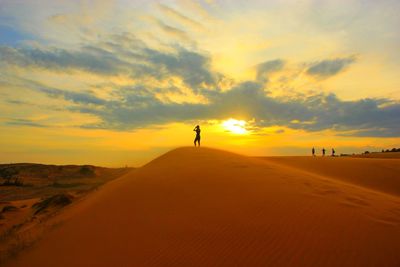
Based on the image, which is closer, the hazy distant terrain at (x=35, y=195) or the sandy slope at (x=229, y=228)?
the sandy slope at (x=229, y=228)

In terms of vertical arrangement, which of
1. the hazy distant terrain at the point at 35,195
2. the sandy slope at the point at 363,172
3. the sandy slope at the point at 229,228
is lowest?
the hazy distant terrain at the point at 35,195

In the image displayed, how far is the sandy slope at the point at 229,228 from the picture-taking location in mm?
5070

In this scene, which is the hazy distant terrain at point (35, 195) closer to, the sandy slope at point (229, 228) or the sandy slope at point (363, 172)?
the sandy slope at point (229, 228)

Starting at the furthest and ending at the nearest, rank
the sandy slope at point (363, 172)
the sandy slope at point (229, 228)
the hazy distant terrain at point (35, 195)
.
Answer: the sandy slope at point (363, 172)
the hazy distant terrain at point (35, 195)
the sandy slope at point (229, 228)

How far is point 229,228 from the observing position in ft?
20.1

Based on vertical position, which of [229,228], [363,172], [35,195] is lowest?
[35,195]

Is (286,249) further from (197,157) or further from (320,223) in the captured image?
(197,157)

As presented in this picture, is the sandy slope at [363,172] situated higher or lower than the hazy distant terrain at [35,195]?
higher

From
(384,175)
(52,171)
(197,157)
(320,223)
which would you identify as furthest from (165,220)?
(52,171)

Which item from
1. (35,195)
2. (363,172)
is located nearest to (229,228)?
(363,172)

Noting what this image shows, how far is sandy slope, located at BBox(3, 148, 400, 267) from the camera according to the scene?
507 centimetres

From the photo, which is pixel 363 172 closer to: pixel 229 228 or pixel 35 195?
pixel 229 228

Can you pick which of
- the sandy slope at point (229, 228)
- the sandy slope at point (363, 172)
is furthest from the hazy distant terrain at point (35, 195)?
the sandy slope at point (363, 172)

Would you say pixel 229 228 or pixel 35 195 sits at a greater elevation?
pixel 229 228
